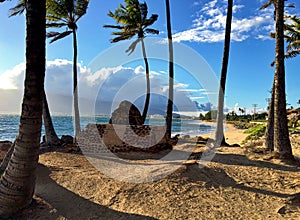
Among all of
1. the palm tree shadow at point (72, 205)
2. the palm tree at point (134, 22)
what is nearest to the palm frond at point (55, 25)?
the palm tree at point (134, 22)

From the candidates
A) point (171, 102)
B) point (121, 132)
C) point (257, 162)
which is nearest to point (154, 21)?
point (171, 102)

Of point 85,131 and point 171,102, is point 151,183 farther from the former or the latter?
point 171,102

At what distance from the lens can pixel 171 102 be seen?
15.2 m

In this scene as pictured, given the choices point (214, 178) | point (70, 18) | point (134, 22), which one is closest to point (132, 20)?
point (134, 22)

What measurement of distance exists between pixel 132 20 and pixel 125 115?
9755mm

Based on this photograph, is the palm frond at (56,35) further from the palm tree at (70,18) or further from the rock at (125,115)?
the rock at (125,115)

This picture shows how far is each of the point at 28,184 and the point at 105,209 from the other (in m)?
1.59

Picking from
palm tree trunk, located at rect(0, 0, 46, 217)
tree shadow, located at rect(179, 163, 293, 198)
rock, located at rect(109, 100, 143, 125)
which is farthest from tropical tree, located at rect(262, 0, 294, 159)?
palm tree trunk, located at rect(0, 0, 46, 217)

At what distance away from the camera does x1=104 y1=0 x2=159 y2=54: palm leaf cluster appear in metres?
20.0

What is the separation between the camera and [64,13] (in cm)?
1588

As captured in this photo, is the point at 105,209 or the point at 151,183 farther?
the point at 151,183

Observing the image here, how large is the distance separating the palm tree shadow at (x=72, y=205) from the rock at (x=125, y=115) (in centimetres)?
697

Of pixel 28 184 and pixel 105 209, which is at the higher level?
pixel 28 184

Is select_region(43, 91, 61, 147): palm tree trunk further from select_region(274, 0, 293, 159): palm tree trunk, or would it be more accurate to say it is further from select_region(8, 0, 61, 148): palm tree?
select_region(274, 0, 293, 159): palm tree trunk
